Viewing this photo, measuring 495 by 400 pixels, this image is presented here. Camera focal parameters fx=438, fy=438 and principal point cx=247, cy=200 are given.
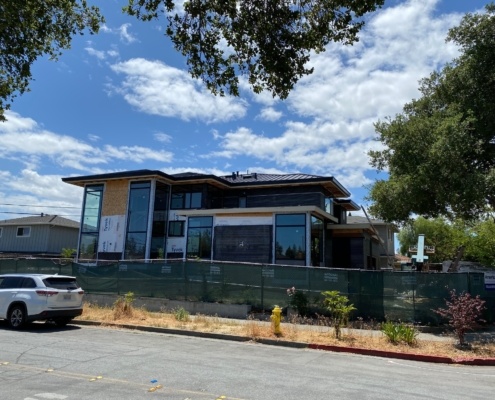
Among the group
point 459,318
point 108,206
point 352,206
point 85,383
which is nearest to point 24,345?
point 85,383

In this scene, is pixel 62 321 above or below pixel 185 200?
below

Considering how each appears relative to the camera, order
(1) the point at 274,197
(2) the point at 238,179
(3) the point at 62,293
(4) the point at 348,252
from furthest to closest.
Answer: (2) the point at 238,179 → (4) the point at 348,252 → (1) the point at 274,197 → (3) the point at 62,293

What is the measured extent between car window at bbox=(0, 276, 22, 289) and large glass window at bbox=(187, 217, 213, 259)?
13828 millimetres

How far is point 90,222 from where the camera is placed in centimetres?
3278

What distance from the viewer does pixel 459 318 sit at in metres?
11.7

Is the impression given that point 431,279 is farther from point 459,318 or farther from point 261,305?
point 261,305

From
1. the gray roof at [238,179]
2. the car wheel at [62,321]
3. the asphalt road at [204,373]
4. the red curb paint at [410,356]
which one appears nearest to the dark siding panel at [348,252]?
the gray roof at [238,179]

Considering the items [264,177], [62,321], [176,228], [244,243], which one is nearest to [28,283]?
[62,321]

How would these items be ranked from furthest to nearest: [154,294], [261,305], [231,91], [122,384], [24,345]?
[154,294]
[261,305]
[24,345]
[231,91]
[122,384]

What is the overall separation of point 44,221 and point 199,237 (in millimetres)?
18469

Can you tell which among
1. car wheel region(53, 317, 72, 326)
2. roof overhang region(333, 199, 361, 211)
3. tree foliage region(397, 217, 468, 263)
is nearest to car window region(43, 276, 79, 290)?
car wheel region(53, 317, 72, 326)

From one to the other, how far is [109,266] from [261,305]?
23.6 ft

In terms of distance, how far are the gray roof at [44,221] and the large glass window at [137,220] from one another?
429 inches

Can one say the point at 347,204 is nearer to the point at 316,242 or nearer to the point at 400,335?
the point at 316,242
